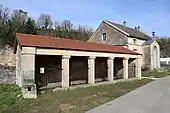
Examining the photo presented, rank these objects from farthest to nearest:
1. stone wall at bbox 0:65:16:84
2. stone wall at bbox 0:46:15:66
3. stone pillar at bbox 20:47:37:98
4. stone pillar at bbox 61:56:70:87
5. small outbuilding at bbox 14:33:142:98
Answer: stone wall at bbox 0:46:15:66 < stone wall at bbox 0:65:16:84 < stone pillar at bbox 61:56:70:87 < small outbuilding at bbox 14:33:142:98 < stone pillar at bbox 20:47:37:98

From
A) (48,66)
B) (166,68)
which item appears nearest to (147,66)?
(166,68)

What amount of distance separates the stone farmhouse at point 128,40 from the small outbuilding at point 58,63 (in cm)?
1244

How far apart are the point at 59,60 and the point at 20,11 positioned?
27290 millimetres

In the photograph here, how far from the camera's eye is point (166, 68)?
52.2 meters

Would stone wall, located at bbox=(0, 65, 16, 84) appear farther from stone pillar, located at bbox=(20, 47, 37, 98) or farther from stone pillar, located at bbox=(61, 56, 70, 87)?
stone pillar, located at bbox=(20, 47, 37, 98)

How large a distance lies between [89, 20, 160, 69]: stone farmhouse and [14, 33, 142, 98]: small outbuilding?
12.4 meters

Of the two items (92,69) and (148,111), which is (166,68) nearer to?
(92,69)

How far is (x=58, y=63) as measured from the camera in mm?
22094

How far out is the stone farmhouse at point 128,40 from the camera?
42.5m

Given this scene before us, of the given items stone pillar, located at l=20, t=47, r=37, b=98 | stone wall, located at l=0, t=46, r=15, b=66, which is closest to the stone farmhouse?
stone wall, located at l=0, t=46, r=15, b=66

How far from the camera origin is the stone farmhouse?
1672 inches

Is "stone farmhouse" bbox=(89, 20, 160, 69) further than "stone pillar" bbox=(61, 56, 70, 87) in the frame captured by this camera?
Yes

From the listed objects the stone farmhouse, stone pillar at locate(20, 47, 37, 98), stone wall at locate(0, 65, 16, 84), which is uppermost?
the stone farmhouse

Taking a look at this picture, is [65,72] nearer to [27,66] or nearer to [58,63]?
[58,63]
